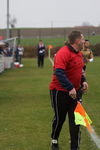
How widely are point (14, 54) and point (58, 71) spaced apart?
25.3 m

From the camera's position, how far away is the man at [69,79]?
5887 mm

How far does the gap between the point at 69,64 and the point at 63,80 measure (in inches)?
11.2

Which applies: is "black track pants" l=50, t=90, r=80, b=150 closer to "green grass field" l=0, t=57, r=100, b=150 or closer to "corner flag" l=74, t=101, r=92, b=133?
"corner flag" l=74, t=101, r=92, b=133

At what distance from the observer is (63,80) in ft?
19.2

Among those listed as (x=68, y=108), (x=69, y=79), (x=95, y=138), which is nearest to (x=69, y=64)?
(x=69, y=79)

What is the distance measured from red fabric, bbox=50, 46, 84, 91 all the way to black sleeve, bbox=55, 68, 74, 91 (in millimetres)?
75

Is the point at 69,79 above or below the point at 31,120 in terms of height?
above

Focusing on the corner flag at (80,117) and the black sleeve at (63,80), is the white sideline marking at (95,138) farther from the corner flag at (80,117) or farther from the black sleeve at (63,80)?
the black sleeve at (63,80)

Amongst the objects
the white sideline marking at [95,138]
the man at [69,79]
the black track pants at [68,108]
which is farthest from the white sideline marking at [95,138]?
the man at [69,79]

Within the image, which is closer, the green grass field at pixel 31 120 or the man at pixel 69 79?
the man at pixel 69 79

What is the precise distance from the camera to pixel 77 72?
6113 millimetres

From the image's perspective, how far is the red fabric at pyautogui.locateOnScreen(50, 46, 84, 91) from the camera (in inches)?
233

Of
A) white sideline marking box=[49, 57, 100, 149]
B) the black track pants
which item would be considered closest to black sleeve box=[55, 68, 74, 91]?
the black track pants

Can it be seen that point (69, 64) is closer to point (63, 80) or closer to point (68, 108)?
point (63, 80)
